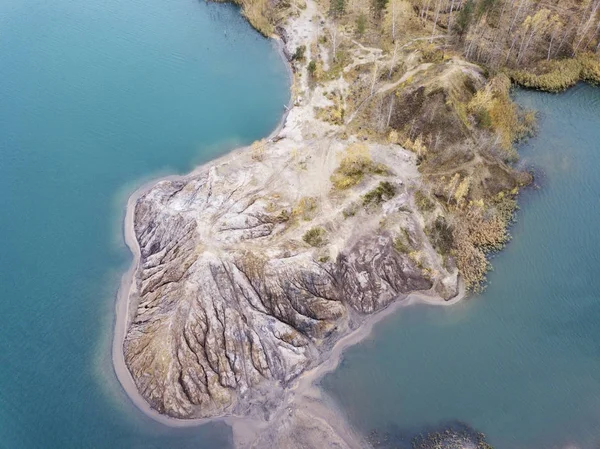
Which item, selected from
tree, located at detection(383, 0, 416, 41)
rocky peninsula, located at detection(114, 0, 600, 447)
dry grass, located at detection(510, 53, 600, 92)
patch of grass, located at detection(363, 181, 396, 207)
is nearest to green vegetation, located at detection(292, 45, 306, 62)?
rocky peninsula, located at detection(114, 0, 600, 447)

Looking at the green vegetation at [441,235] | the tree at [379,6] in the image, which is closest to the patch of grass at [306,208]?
the green vegetation at [441,235]

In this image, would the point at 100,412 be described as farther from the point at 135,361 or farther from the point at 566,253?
the point at 566,253

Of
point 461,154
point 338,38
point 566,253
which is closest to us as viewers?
point 566,253

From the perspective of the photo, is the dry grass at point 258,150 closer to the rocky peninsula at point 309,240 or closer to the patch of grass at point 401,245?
the rocky peninsula at point 309,240

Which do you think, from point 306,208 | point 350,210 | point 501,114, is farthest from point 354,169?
point 501,114

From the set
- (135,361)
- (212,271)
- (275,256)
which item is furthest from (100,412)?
(275,256)

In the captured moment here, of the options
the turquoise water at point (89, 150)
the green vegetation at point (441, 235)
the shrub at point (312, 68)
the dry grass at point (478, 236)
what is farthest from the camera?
the shrub at point (312, 68)
